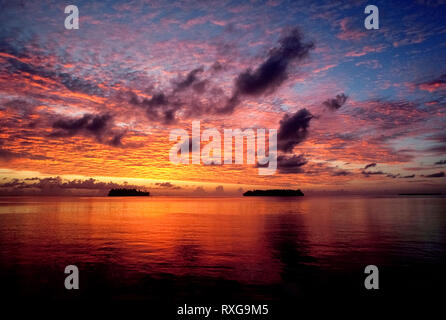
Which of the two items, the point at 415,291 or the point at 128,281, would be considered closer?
the point at 415,291

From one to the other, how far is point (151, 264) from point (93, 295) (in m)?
6.83

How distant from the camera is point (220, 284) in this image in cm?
1819

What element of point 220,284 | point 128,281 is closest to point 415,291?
point 220,284

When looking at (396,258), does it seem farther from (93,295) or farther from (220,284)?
(93,295)
